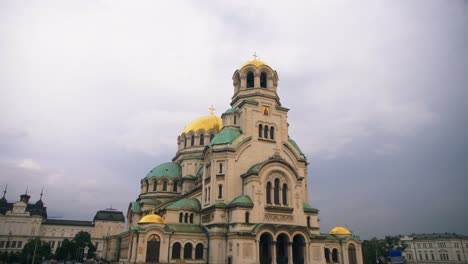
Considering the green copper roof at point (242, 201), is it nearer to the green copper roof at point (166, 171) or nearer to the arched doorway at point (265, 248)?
the arched doorway at point (265, 248)

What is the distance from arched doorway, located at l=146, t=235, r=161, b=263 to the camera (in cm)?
3319

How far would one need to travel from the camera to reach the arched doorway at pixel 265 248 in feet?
113

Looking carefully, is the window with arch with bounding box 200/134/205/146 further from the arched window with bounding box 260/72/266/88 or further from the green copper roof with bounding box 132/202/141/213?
the arched window with bounding box 260/72/266/88

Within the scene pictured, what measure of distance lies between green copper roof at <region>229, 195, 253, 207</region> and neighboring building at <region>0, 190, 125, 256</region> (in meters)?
64.6

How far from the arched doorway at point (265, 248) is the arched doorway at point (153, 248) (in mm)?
10123

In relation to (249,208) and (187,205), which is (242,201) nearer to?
(249,208)

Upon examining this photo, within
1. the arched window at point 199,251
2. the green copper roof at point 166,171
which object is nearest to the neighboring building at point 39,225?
the green copper roof at point 166,171

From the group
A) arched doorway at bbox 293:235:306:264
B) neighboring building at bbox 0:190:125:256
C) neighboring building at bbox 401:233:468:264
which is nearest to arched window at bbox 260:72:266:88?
arched doorway at bbox 293:235:306:264

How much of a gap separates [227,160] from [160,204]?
17.1 metres

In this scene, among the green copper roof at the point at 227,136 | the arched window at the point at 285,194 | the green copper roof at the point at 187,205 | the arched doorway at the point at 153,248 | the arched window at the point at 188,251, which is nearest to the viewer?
the arched doorway at the point at 153,248

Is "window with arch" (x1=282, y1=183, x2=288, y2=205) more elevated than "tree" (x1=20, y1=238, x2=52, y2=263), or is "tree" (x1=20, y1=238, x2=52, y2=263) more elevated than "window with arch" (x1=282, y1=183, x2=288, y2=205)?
"window with arch" (x1=282, y1=183, x2=288, y2=205)

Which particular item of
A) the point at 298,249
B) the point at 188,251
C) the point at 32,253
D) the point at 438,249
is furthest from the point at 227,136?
the point at 438,249

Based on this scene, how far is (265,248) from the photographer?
35656mm

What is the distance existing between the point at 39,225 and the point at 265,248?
7217 cm
